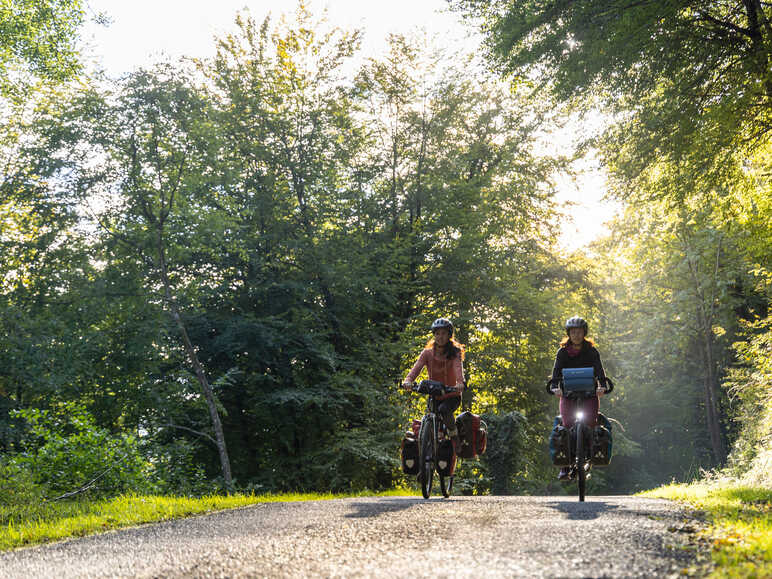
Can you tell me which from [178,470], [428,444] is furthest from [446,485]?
[178,470]

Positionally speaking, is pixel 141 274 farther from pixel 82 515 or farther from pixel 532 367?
pixel 532 367

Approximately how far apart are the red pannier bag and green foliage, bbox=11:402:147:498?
5.04 m

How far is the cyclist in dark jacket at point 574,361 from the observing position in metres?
8.23

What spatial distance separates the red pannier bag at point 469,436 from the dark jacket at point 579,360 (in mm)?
1203

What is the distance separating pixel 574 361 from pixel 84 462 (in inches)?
279

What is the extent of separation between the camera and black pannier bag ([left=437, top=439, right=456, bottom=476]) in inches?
338

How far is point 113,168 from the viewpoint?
13.6 metres

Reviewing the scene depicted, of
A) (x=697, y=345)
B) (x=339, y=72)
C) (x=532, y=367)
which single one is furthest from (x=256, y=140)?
(x=697, y=345)

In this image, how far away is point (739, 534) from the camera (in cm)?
444

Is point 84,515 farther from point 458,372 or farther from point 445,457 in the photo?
point 458,372

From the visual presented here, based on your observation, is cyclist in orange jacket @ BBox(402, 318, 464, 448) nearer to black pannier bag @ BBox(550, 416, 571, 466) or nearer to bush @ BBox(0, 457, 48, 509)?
black pannier bag @ BBox(550, 416, 571, 466)

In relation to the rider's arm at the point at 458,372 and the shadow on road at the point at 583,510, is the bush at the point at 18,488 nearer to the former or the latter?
the rider's arm at the point at 458,372

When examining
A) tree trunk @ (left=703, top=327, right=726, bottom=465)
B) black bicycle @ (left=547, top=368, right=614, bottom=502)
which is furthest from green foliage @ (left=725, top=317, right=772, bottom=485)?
tree trunk @ (left=703, top=327, right=726, bottom=465)

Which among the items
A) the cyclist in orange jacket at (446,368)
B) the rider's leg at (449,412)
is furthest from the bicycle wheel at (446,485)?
the rider's leg at (449,412)
